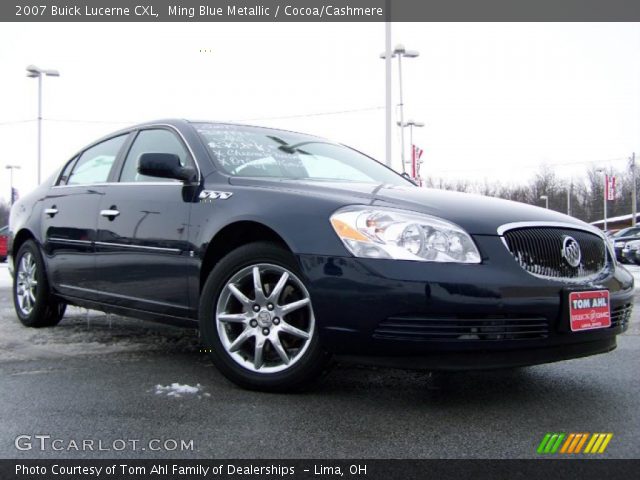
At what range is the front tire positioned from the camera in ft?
9.79

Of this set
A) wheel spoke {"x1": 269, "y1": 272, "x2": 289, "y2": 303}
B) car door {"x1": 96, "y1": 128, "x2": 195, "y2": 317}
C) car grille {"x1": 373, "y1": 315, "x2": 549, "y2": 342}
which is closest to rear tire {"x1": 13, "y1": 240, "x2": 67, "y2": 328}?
car door {"x1": 96, "y1": 128, "x2": 195, "y2": 317}

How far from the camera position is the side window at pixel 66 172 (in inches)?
203

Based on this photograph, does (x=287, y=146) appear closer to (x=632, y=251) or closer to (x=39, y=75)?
(x=632, y=251)

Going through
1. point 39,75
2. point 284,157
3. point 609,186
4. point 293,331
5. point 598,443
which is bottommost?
point 598,443

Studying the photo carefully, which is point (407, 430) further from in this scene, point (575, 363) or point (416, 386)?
point (575, 363)

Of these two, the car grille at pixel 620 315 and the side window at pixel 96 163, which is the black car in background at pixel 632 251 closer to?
the car grille at pixel 620 315

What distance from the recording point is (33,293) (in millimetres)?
5141

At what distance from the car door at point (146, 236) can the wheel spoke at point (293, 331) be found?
0.77 metres

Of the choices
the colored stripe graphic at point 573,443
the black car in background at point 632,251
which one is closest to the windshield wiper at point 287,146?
the colored stripe graphic at point 573,443

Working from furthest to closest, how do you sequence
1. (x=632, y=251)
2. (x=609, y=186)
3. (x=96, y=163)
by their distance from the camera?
(x=609, y=186) → (x=632, y=251) → (x=96, y=163)

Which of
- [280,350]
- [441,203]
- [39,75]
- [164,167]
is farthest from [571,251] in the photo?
[39,75]

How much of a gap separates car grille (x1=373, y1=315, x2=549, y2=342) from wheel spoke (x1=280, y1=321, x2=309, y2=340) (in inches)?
15.3

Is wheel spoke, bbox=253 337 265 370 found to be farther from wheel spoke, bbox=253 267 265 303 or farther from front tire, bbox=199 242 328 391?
wheel spoke, bbox=253 267 265 303

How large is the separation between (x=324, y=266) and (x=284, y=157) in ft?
4.52
